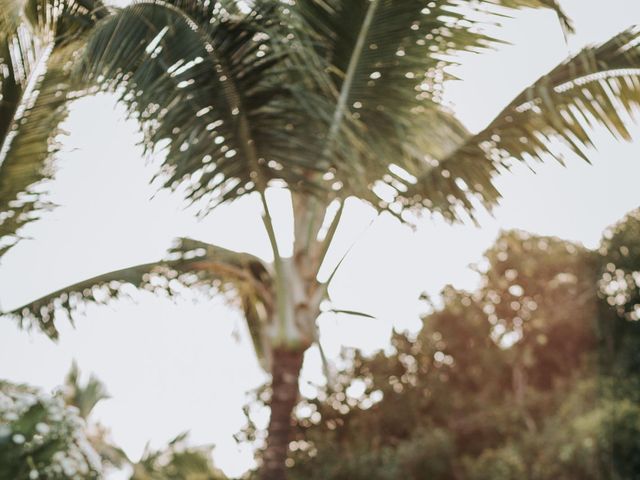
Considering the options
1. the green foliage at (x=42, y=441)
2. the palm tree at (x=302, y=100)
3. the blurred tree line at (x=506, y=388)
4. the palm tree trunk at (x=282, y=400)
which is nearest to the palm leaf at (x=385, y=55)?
the palm tree at (x=302, y=100)

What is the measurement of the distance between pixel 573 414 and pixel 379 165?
35.4 feet

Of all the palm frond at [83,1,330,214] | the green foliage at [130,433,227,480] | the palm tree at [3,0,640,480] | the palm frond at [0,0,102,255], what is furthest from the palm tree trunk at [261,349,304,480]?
the green foliage at [130,433,227,480]

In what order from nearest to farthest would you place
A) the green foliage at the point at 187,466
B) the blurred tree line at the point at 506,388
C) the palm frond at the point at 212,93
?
the palm frond at the point at 212,93 → the green foliage at the point at 187,466 → the blurred tree line at the point at 506,388

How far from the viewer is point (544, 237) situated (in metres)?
16.4

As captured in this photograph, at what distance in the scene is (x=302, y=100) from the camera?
10.9ft

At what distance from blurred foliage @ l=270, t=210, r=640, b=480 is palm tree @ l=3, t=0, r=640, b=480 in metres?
9.59

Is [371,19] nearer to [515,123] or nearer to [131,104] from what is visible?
[515,123]

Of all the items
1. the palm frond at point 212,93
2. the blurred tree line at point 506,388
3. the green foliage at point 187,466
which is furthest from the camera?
the blurred tree line at point 506,388

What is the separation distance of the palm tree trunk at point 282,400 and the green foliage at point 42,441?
4.09 feet

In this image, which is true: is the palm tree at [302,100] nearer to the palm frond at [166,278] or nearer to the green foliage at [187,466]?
the palm frond at [166,278]

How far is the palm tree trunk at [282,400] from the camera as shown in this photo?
390cm

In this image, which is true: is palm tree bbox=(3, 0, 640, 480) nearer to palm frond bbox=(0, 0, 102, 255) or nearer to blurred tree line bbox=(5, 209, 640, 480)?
palm frond bbox=(0, 0, 102, 255)

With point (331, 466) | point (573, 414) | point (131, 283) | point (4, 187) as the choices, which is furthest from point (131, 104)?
point (573, 414)

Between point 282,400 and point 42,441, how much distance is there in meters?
1.45
